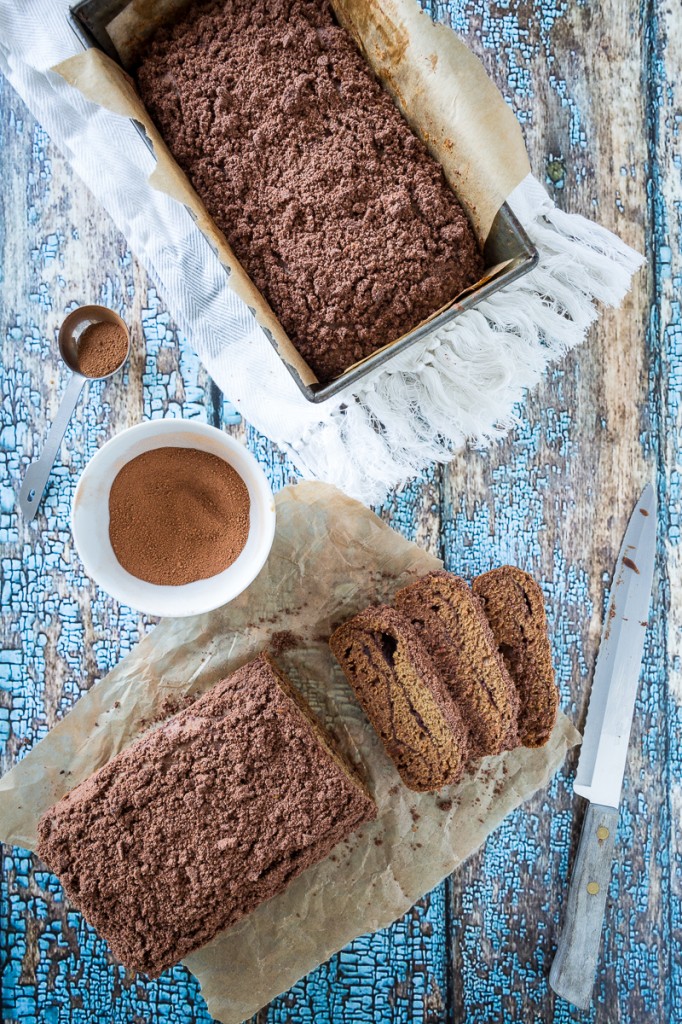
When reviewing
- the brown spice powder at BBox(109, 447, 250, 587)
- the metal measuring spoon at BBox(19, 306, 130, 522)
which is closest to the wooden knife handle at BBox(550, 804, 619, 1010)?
the brown spice powder at BBox(109, 447, 250, 587)

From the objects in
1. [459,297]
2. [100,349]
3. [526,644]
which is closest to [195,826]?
[526,644]

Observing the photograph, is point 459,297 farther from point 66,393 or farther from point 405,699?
point 66,393

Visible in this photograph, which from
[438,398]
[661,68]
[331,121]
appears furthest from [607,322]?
[331,121]

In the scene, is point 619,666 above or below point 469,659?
below

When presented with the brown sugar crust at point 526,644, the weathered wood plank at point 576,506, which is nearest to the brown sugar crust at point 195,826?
the brown sugar crust at point 526,644

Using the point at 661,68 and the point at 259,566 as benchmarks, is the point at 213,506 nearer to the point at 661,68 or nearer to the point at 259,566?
the point at 259,566

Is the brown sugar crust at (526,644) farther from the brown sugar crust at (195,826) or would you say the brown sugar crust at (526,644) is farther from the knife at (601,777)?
the brown sugar crust at (195,826)
